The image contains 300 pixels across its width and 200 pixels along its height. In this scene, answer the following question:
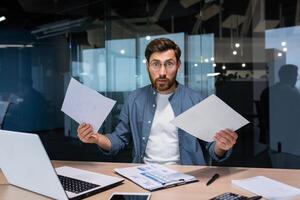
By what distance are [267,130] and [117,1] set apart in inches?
87.6

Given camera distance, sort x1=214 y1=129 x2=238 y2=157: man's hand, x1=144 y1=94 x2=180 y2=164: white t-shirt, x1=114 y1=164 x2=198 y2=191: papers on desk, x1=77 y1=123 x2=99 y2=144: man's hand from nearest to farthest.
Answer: x1=114 y1=164 x2=198 y2=191: papers on desk, x1=214 y1=129 x2=238 y2=157: man's hand, x1=77 y1=123 x2=99 y2=144: man's hand, x1=144 y1=94 x2=180 y2=164: white t-shirt

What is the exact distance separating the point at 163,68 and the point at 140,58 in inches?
91.3

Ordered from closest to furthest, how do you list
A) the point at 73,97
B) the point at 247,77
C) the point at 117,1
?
the point at 73,97
the point at 247,77
the point at 117,1

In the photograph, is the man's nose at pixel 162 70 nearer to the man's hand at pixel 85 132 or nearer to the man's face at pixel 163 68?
the man's face at pixel 163 68

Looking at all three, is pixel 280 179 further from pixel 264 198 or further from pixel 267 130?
pixel 267 130

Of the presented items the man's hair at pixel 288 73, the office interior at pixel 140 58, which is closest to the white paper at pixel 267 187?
the office interior at pixel 140 58

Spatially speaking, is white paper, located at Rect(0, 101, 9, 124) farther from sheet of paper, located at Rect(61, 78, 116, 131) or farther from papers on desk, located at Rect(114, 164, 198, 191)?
papers on desk, located at Rect(114, 164, 198, 191)

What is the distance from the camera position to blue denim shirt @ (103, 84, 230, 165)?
1756 mm

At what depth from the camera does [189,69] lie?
150 inches

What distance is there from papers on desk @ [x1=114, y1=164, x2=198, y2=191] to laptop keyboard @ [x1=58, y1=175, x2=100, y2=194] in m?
0.17

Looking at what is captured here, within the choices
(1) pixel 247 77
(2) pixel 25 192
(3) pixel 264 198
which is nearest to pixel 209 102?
(3) pixel 264 198

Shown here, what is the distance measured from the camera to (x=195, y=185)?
1290mm

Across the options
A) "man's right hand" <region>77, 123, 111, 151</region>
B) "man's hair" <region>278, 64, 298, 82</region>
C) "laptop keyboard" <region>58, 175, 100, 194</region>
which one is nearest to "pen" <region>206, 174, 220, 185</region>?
"laptop keyboard" <region>58, 175, 100, 194</region>

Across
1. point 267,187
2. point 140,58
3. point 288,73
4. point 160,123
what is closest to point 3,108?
point 140,58
